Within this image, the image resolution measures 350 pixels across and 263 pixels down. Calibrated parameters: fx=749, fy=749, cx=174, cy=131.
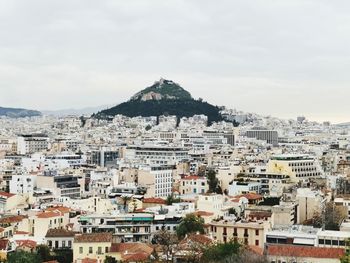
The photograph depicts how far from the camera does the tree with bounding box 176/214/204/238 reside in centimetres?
2427

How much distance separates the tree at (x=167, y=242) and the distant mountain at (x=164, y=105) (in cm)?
8647

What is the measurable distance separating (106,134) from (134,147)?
1235 inches

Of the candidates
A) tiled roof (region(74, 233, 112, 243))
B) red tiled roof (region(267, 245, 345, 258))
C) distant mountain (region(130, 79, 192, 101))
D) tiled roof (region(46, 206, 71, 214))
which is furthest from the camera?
distant mountain (region(130, 79, 192, 101))

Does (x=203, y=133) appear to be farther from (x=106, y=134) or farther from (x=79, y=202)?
(x=79, y=202)

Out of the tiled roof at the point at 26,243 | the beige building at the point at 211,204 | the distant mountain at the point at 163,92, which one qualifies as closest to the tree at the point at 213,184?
the beige building at the point at 211,204

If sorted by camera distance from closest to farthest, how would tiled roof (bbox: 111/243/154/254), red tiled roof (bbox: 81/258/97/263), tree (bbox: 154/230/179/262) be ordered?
tree (bbox: 154/230/179/262) < red tiled roof (bbox: 81/258/97/263) < tiled roof (bbox: 111/243/154/254)

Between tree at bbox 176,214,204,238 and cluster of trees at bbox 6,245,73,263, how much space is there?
3.59 meters

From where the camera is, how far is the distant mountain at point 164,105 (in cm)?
11350

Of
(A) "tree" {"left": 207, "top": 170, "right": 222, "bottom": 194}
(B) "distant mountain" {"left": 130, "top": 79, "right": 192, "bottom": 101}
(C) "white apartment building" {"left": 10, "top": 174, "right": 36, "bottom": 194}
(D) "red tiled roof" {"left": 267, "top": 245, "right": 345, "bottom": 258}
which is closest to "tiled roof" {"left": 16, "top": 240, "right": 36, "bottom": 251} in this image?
(D) "red tiled roof" {"left": 267, "top": 245, "right": 345, "bottom": 258}

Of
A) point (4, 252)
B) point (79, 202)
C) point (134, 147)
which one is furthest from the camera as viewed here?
point (134, 147)

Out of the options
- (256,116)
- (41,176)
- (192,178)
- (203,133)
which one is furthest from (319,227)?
(256,116)

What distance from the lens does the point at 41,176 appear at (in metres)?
38.9

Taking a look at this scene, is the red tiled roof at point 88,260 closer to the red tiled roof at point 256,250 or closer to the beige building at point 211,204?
the red tiled roof at point 256,250

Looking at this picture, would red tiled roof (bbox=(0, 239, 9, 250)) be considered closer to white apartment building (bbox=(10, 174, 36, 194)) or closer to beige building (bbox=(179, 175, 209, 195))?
white apartment building (bbox=(10, 174, 36, 194))
